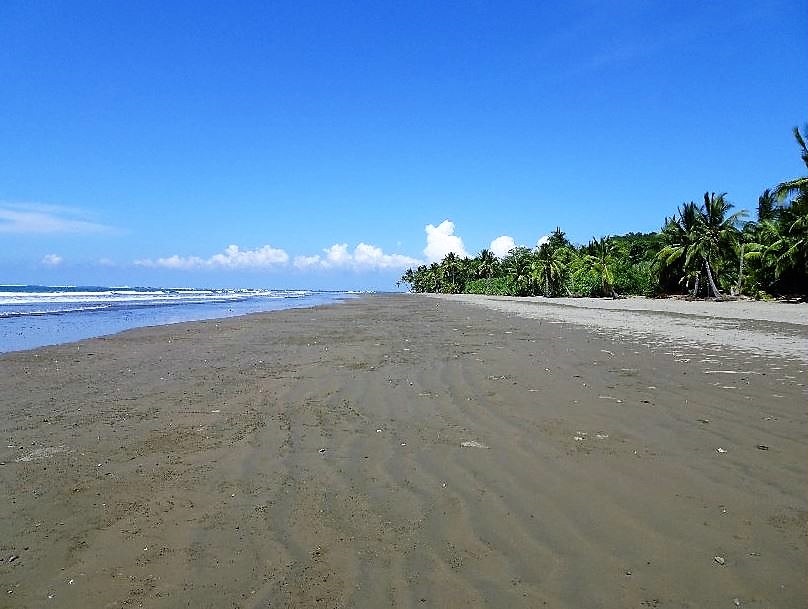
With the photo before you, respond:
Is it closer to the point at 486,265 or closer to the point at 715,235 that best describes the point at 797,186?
the point at 715,235

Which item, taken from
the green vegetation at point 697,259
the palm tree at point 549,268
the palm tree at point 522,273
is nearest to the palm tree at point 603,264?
the green vegetation at point 697,259

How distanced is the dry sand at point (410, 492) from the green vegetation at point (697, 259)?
34.3 meters

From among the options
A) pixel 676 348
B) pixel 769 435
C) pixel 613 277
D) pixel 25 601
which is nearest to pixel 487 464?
pixel 769 435

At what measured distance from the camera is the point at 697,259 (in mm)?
54781

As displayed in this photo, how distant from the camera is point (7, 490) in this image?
4.50 metres

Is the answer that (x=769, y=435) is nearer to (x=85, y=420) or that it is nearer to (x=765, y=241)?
(x=85, y=420)

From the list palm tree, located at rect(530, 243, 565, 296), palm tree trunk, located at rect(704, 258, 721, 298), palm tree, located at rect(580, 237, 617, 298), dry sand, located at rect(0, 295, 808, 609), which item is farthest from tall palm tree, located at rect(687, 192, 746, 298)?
dry sand, located at rect(0, 295, 808, 609)

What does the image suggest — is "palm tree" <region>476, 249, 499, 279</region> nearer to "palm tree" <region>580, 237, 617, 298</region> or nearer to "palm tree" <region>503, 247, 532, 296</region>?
"palm tree" <region>503, 247, 532, 296</region>

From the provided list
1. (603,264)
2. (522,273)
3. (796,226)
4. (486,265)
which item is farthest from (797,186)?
(486,265)

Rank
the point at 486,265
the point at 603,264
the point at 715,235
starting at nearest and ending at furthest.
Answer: the point at 715,235 < the point at 603,264 < the point at 486,265

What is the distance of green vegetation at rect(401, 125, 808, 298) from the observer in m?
40.8

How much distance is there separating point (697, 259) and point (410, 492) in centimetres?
5964

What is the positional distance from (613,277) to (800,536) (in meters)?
69.6

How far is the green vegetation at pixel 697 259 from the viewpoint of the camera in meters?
40.8
